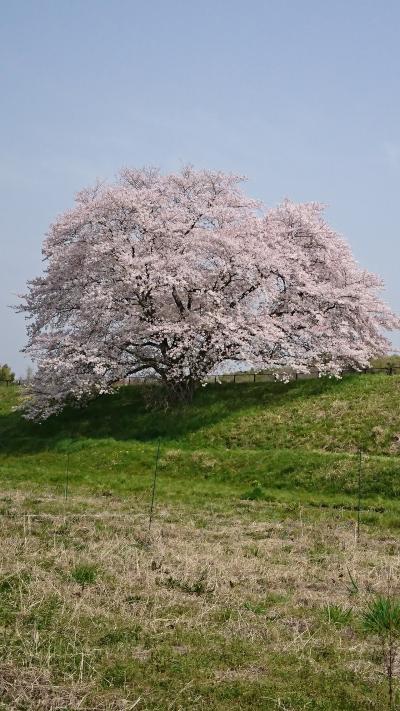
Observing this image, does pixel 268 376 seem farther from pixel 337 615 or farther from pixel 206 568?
pixel 337 615

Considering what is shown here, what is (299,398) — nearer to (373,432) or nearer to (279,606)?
(373,432)

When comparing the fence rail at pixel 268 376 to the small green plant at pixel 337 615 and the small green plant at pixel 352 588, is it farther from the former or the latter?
the small green plant at pixel 337 615

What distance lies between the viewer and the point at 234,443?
31.2m

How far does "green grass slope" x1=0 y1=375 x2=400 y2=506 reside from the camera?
2564 cm

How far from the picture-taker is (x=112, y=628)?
8.15 metres

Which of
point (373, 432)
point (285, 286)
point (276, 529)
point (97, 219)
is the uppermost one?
point (97, 219)

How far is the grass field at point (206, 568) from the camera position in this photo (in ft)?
22.5

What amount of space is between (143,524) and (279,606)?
7546 millimetres

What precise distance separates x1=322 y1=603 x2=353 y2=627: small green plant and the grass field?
4 centimetres

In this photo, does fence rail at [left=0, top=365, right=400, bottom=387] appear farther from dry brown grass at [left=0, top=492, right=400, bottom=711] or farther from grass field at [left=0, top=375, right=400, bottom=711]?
dry brown grass at [left=0, top=492, right=400, bottom=711]

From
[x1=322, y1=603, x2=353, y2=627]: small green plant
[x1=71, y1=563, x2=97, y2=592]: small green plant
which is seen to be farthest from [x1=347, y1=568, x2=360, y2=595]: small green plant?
[x1=71, y1=563, x2=97, y2=592]: small green plant

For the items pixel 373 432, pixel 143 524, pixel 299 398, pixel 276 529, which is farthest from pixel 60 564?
pixel 299 398

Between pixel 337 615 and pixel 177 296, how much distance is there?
29372mm

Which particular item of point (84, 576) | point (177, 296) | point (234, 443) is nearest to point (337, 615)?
point (84, 576)
